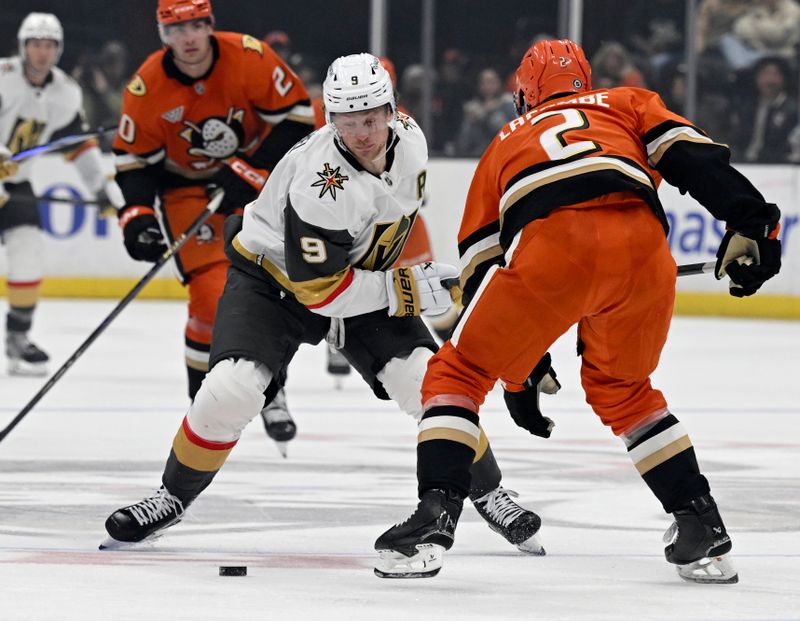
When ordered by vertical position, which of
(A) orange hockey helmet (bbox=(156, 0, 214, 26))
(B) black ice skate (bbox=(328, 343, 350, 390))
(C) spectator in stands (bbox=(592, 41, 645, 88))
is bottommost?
(B) black ice skate (bbox=(328, 343, 350, 390))

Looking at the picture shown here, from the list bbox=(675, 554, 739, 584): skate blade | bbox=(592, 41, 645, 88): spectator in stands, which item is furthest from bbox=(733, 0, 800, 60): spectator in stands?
bbox=(675, 554, 739, 584): skate blade

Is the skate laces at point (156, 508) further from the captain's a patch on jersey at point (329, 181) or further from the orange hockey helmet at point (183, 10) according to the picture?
the orange hockey helmet at point (183, 10)

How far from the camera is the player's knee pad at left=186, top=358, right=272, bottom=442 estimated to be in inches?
143

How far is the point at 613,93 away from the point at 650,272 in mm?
381

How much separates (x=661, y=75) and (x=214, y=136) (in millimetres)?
5330

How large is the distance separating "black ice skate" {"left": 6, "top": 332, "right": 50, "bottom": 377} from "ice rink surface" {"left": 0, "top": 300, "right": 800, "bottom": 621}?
15 cm

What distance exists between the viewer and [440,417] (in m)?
3.25

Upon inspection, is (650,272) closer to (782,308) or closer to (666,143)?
(666,143)

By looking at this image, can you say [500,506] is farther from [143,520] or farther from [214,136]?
[214,136]

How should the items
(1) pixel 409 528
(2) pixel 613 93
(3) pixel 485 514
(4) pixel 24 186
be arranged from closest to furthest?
(1) pixel 409 528 < (2) pixel 613 93 < (3) pixel 485 514 < (4) pixel 24 186

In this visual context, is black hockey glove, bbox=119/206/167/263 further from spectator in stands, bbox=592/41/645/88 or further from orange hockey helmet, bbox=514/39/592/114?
spectator in stands, bbox=592/41/645/88

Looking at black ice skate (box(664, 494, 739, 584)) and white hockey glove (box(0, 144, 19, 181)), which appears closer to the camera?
black ice skate (box(664, 494, 739, 584))

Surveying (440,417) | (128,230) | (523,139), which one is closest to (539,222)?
(523,139)

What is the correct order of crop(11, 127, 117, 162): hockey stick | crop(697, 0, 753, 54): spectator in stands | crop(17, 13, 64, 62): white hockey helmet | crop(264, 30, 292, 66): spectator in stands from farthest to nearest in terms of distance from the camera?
crop(697, 0, 753, 54): spectator in stands < crop(264, 30, 292, 66): spectator in stands < crop(17, 13, 64, 62): white hockey helmet < crop(11, 127, 117, 162): hockey stick
